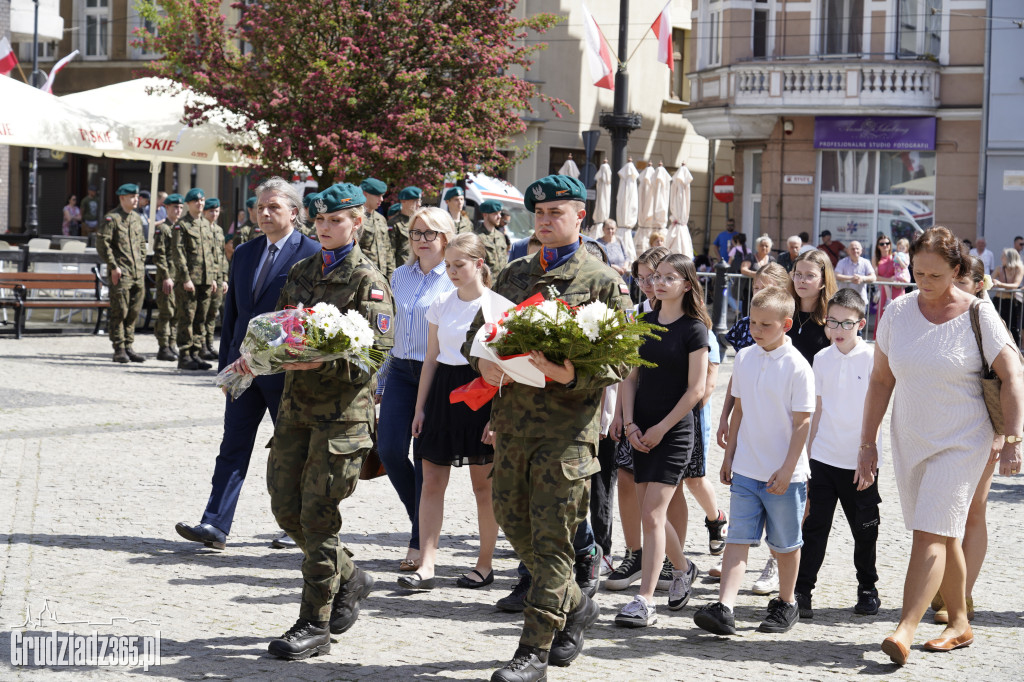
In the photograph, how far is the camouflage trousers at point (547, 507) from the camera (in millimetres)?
5133

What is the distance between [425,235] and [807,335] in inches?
86.1

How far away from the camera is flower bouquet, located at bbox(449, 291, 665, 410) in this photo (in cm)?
498

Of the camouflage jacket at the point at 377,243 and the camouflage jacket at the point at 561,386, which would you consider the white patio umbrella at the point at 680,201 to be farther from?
the camouflage jacket at the point at 561,386

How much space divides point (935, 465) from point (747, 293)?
13.6 meters

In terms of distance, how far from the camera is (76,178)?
144ft

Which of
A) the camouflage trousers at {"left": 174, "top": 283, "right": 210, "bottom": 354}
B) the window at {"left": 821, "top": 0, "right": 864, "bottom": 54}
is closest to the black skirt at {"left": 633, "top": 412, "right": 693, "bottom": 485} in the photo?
the camouflage trousers at {"left": 174, "top": 283, "right": 210, "bottom": 354}

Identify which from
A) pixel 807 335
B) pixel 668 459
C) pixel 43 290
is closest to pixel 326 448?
pixel 668 459

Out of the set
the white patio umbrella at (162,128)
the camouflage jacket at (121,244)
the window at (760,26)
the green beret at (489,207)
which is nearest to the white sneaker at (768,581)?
the green beret at (489,207)

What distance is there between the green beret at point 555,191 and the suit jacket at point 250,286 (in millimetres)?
2005

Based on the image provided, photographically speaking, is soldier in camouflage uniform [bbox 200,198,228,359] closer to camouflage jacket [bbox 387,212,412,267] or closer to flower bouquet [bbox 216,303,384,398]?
camouflage jacket [bbox 387,212,412,267]

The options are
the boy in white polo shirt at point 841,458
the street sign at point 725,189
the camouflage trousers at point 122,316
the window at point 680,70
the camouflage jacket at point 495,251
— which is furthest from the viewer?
the window at point 680,70

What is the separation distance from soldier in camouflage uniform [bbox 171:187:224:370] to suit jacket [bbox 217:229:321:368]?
846 centimetres

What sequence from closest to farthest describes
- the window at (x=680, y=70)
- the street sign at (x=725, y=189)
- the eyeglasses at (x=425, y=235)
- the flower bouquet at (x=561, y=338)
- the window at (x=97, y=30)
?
the flower bouquet at (x=561, y=338) → the eyeglasses at (x=425, y=235) → the street sign at (x=725, y=189) → the window at (x=680, y=70) → the window at (x=97, y=30)

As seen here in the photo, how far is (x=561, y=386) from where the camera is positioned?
515 cm
